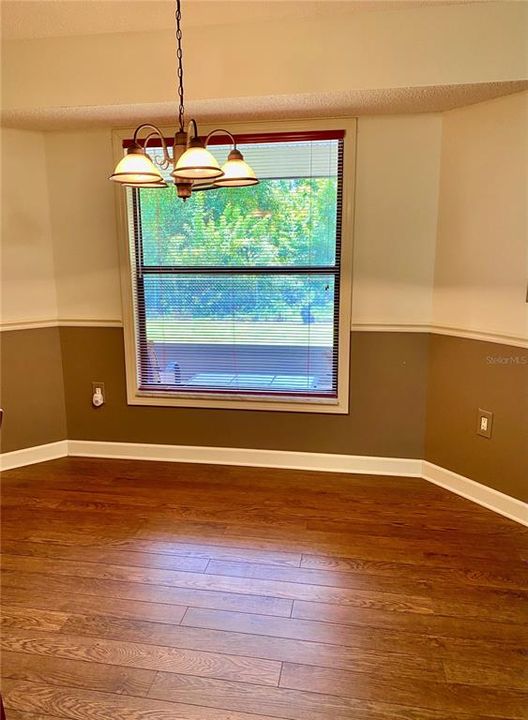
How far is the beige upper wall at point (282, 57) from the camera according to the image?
2268 millimetres

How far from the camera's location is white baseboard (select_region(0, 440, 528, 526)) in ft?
10.1

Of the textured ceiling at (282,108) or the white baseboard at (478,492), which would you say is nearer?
the textured ceiling at (282,108)

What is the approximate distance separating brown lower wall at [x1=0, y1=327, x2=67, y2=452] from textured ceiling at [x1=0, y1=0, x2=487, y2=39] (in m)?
1.83

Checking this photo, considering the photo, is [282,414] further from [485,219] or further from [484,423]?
[485,219]

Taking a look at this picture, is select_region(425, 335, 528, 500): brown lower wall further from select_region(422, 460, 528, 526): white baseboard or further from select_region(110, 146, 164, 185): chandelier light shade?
select_region(110, 146, 164, 185): chandelier light shade

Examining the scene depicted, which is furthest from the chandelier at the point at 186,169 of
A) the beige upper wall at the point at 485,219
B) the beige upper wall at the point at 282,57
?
the beige upper wall at the point at 485,219

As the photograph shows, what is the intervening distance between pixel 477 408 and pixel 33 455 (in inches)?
118

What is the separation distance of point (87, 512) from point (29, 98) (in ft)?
7.72

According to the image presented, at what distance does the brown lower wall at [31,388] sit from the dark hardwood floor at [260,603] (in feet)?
1.39

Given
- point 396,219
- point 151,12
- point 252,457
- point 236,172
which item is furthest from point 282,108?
point 252,457

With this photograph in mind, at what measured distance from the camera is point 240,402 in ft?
10.8

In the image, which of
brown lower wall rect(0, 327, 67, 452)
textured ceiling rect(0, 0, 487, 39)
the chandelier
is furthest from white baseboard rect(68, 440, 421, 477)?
textured ceiling rect(0, 0, 487, 39)

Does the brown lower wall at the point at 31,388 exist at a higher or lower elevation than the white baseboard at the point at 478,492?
higher

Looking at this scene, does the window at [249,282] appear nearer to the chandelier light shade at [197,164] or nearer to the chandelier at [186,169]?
the chandelier at [186,169]
